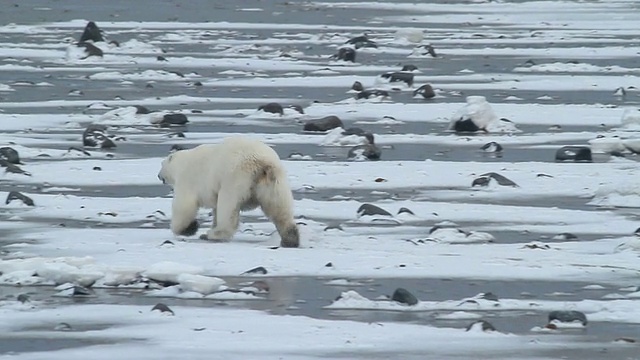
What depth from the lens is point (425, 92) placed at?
20.0 meters

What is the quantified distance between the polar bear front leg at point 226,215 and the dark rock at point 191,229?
0.99 ft

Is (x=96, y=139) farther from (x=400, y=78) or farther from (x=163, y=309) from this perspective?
(x=163, y=309)

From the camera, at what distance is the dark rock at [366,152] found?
14188mm

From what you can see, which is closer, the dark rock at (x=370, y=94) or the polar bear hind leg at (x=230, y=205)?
the polar bear hind leg at (x=230, y=205)

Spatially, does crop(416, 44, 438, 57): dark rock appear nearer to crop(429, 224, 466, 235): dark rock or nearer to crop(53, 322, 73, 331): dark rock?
crop(429, 224, 466, 235): dark rock

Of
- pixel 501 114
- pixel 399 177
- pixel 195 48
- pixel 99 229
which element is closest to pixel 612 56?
pixel 195 48

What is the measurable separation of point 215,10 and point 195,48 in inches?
524

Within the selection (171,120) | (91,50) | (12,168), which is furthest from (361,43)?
(12,168)

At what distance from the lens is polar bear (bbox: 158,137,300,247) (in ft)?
30.9

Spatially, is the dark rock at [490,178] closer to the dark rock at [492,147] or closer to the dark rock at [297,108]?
the dark rock at [492,147]

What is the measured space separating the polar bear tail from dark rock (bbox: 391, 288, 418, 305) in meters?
1.75

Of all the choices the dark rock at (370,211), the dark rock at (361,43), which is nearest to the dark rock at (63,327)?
the dark rock at (370,211)

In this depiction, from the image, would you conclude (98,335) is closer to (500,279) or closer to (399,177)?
(500,279)

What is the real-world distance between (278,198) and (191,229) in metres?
0.85
